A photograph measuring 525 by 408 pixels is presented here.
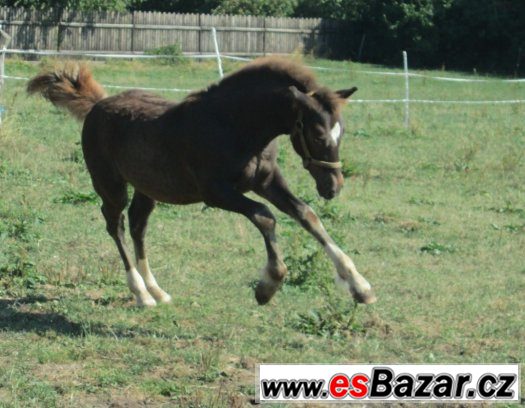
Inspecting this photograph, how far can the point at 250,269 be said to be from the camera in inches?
397

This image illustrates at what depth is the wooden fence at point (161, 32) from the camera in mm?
38969

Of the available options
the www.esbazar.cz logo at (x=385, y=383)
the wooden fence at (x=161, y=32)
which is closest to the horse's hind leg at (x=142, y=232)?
the www.esbazar.cz logo at (x=385, y=383)

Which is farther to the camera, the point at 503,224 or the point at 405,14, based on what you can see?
the point at 405,14

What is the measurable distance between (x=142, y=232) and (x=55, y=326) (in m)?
1.49

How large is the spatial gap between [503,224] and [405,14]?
1239 inches

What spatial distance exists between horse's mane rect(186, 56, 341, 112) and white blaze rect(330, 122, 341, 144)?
131 mm

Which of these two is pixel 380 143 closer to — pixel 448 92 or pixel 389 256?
pixel 389 256

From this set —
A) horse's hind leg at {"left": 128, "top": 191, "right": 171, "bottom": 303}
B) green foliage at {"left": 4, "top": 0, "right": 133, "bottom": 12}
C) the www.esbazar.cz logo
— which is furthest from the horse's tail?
green foliage at {"left": 4, "top": 0, "right": 133, "bottom": 12}

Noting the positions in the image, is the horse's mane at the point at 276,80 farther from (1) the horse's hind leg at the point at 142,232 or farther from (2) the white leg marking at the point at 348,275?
(1) the horse's hind leg at the point at 142,232

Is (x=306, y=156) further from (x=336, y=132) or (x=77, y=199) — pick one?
(x=77, y=199)

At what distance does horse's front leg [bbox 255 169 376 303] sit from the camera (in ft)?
25.3

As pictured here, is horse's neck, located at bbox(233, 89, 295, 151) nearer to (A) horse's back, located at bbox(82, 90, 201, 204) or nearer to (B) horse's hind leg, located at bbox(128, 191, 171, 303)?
(A) horse's back, located at bbox(82, 90, 201, 204)

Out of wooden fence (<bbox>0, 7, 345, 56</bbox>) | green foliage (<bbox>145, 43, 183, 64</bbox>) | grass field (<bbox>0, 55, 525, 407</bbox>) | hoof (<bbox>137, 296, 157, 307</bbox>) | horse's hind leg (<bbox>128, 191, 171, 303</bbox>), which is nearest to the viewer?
grass field (<bbox>0, 55, 525, 407</bbox>)

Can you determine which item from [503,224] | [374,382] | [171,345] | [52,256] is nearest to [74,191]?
[52,256]
